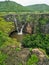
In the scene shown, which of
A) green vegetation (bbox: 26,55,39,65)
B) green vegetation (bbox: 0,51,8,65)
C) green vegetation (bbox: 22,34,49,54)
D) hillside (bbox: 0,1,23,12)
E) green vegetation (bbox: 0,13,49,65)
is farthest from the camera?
hillside (bbox: 0,1,23,12)

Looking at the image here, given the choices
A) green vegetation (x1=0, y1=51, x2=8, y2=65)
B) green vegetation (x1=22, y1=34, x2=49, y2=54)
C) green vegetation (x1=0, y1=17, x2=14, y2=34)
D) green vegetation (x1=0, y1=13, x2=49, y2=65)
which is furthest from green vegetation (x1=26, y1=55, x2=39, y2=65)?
green vegetation (x1=0, y1=17, x2=14, y2=34)

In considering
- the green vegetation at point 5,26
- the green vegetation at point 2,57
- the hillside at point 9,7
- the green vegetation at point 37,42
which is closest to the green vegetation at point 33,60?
the green vegetation at point 2,57

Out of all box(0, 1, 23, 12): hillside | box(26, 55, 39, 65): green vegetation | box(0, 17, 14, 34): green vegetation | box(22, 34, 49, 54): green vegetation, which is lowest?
box(0, 1, 23, 12): hillside

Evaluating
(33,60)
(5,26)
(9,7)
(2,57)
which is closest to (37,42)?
(5,26)

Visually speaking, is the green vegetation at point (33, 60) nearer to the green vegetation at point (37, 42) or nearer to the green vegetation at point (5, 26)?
the green vegetation at point (37, 42)

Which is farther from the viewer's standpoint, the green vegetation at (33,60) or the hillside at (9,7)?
the hillside at (9,7)

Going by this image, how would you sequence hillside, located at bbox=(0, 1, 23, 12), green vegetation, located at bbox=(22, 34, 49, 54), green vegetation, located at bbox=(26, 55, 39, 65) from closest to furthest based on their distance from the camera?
green vegetation, located at bbox=(26, 55, 39, 65), green vegetation, located at bbox=(22, 34, 49, 54), hillside, located at bbox=(0, 1, 23, 12)

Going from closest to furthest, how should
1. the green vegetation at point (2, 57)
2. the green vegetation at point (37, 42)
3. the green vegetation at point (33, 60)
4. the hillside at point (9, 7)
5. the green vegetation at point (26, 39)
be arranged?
the green vegetation at point (33, 60) < the green vegetation at point (2, 57) < the green vegetation at point (26, 39) < the green vegetation at point (37, 42) < the hillside at point (9, 7)

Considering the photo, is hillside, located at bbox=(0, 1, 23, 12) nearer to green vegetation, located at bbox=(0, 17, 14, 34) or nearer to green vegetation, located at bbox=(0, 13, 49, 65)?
green vegetation, located at bbox=(0, 13, 49, 65)

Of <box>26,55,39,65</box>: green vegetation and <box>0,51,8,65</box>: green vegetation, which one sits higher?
<box>26,55,39,65</box>: green vegetation

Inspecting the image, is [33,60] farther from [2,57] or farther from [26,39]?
[26,39]

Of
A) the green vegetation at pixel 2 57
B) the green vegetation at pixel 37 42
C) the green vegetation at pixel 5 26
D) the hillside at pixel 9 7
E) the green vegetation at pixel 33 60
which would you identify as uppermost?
the green vegetation at pixel 33 60

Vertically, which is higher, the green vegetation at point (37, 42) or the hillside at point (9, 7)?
the green vegetation at point (37, 42)
